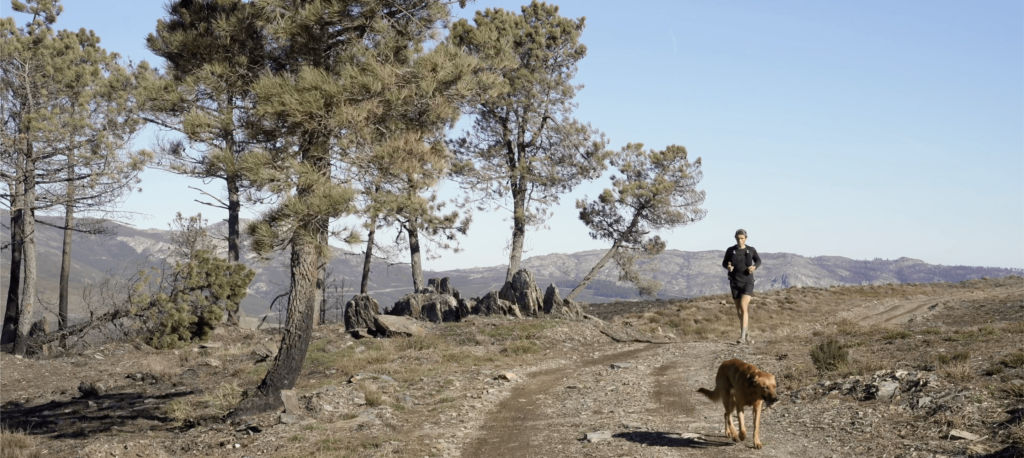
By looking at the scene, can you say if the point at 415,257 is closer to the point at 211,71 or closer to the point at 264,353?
the point at 264,353

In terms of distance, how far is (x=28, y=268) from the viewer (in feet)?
81.9

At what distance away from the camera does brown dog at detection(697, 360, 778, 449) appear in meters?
6.94

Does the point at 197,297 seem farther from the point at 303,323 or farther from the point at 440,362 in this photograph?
the point at 303,323

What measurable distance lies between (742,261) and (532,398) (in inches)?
217

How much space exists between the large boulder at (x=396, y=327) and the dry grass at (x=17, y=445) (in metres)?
9.27

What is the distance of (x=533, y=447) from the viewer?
27.2 feet

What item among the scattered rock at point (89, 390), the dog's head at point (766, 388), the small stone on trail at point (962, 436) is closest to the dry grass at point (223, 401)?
the scattered rock at point (89, 390)

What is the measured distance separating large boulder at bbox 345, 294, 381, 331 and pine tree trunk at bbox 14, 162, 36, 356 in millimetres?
11088

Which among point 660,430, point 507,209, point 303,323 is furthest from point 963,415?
point 507,209

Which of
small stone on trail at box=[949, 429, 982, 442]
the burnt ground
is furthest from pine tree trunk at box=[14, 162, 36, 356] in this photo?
small stone on trail at box=[949, 429, 982, 442]

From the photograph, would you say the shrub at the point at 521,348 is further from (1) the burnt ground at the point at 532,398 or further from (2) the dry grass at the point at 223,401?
(2) the dry grass at the point at 223,401

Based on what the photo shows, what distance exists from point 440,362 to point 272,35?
789 cm

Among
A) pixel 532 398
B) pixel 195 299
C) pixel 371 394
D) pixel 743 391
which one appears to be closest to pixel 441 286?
pixel 195 299

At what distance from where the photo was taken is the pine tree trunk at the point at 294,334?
1159 centimetres
